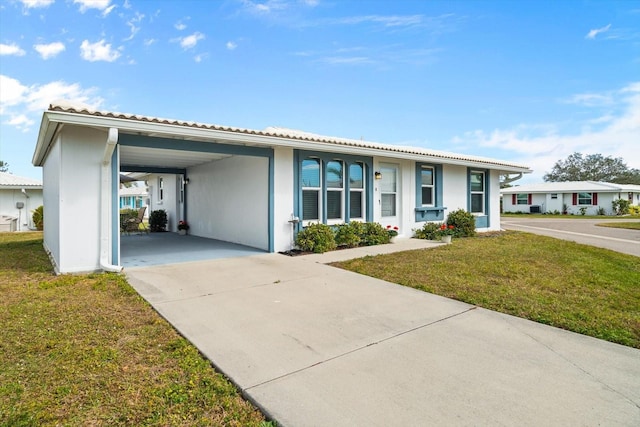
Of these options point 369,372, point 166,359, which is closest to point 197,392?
point 166,359

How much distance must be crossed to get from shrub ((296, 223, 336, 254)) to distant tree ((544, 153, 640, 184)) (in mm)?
55614

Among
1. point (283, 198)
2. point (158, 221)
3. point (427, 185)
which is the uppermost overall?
point (427, 185)

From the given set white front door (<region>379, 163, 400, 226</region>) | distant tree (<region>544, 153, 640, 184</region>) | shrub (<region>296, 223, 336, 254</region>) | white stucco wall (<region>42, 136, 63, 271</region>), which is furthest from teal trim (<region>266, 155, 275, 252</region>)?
distant tree (<region>544, 153, 640, 184</region>)

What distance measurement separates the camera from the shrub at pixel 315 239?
806 cm

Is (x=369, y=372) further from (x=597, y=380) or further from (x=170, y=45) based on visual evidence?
(x=170, y=45)

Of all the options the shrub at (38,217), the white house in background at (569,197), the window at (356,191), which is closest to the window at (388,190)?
the window at (356,191)

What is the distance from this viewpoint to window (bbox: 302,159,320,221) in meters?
8.56

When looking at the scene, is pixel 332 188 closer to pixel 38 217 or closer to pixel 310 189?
pixel 310 189

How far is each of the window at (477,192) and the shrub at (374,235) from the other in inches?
205

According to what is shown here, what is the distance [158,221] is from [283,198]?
8712mm

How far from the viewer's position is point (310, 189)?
8664 millimetres

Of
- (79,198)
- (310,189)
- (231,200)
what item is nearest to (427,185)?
(310,189)

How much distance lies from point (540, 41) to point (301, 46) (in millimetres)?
8364

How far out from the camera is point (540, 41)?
Result: 453 inches
